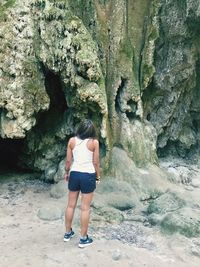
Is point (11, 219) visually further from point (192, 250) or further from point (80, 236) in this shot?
point (192, 250)

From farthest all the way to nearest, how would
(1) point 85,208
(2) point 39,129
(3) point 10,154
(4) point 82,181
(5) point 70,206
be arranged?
(3) point 10,154 < (2) point 39,129 < (5) point 70,206 < (1) point 85,208 < (4) point 82,181

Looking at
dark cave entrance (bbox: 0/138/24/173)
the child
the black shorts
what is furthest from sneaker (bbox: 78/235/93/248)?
dark cave entrance (bbox: 0/138/24/173)

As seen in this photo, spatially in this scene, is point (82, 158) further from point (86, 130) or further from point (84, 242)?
point (84, 242)

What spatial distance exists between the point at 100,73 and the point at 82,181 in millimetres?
3465

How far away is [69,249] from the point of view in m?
7.61

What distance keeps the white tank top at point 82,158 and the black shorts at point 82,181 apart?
7 centimetres

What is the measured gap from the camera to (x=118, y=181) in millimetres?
A: 10352

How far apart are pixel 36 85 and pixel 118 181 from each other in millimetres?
3071

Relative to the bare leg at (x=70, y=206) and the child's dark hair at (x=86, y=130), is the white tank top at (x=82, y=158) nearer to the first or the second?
the child's dark hair at (x=86, y=130)

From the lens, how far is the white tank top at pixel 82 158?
747 centimetres

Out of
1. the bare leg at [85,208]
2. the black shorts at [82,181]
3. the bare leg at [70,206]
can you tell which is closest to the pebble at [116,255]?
the bare leg at [85,208]

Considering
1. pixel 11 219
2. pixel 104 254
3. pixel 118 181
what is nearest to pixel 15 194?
pixel 11 219

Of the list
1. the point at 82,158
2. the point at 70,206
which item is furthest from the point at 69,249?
the point at 82,158

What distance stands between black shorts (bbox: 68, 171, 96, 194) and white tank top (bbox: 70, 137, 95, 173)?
7 centimetres
